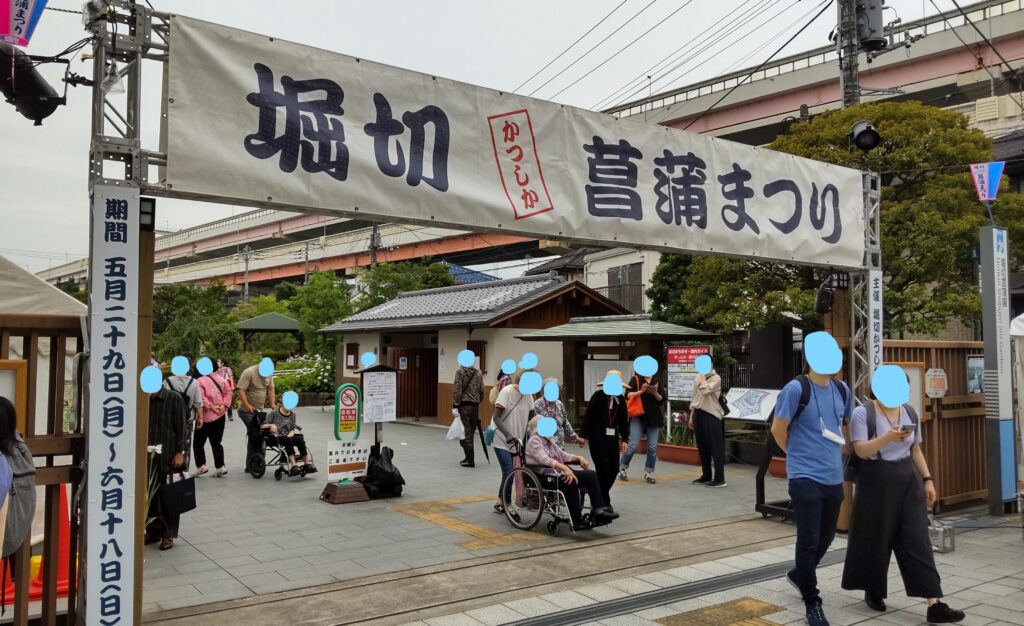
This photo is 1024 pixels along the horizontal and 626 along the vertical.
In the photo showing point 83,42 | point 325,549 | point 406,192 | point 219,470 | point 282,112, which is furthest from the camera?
point 219,470

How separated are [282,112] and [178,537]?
4.96 meters

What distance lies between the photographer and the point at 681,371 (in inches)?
541

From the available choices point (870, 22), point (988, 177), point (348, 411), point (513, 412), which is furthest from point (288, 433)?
point (870, 22)

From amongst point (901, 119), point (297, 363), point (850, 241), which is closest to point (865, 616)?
point (850, 241)

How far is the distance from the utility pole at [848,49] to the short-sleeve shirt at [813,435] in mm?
11118

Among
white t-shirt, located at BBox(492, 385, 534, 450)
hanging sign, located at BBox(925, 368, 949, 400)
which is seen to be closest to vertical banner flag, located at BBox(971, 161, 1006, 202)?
hanging sign, located at BBox(925, 368, 949, 400)

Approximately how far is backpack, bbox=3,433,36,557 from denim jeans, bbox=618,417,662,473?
28.8 ft

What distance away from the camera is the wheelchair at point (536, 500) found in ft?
25.3

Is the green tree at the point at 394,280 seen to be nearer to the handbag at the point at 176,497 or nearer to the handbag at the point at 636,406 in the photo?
the handbag at the point at 636,406

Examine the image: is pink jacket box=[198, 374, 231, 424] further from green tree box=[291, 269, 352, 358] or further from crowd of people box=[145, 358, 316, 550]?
green tree box=[291, 269, 352, 358]

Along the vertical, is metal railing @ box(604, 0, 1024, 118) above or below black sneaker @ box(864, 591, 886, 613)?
above

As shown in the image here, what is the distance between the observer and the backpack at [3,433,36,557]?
3678 millimetres

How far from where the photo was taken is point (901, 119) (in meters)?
13.6

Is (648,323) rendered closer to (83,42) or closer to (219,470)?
(219,470)
